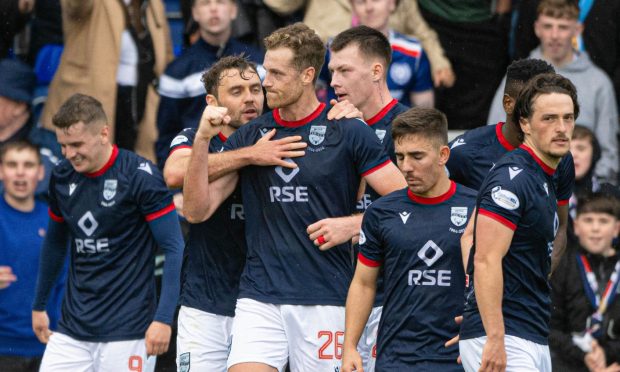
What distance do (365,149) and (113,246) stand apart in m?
2.25

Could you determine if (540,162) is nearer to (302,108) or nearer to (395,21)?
(302,108)

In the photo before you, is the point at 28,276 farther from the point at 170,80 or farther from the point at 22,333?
the point at 170,80

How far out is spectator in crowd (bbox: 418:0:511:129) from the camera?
11.4 meters

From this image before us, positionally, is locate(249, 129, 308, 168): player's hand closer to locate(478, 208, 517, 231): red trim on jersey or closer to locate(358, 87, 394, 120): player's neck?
locate(358, 87, 394, 120): player's neck

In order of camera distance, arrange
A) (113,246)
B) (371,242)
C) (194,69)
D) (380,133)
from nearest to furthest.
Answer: (371,242) < (380,133) < (113,246) < (194,69)

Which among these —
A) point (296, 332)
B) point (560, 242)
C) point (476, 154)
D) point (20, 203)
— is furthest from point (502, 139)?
point (20, 203)

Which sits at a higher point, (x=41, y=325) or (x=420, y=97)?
(x=420, y=97)

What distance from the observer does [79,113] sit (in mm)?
9203

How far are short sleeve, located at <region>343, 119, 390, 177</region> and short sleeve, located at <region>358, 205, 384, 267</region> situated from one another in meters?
0.40

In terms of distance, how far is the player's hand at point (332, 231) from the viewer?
760 cm

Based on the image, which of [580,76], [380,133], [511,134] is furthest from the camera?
[580,76]

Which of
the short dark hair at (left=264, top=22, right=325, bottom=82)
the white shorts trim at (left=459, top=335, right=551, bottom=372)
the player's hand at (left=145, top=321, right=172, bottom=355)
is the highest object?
the short dark hair at (left=264, top=22, right=325, bottom=82)

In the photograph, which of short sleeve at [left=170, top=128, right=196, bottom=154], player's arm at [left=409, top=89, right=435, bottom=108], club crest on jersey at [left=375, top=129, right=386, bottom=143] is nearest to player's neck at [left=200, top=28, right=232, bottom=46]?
player's arm at [left=409, top=89, right=435, bottom=108]

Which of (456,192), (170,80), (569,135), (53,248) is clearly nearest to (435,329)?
(456,192)
